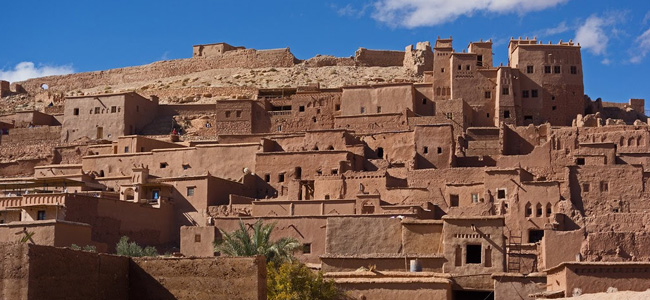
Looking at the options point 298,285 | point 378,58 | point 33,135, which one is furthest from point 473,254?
point 378,58

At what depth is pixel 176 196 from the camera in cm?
3772

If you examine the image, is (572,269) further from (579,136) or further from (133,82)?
(133,82)

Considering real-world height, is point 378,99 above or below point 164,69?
below

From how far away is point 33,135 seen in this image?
50.7m

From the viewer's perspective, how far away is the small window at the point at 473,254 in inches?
998

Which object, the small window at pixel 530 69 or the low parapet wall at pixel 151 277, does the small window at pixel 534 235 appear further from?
the low parapet wall at pixel 151 277

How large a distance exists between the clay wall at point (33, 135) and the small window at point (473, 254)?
2959cm

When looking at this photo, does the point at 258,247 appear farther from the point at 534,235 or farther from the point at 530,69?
the point at 530,69

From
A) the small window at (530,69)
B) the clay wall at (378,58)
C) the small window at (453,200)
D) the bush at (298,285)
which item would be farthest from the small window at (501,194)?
the clay wall at (378,58)

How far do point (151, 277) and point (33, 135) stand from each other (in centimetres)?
3756

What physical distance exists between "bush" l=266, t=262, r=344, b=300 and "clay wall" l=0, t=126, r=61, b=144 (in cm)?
3002

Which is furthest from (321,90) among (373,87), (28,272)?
(28,272)

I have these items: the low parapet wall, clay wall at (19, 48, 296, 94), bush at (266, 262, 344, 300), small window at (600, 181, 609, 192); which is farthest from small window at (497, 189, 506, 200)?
clay wall at (19, 48, 296, 94)

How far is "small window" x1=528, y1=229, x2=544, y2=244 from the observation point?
3400 centimetres
